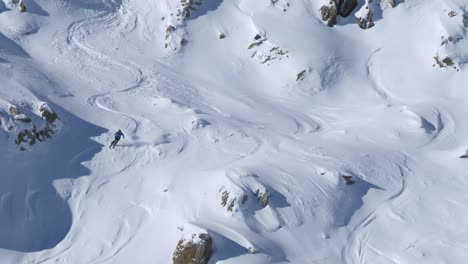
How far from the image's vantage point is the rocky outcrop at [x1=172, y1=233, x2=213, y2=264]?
622 inches

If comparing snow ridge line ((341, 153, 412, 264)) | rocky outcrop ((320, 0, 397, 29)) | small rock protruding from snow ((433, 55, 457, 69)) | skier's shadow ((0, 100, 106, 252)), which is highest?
rocky outcrop ((320, 0, 397, 29))

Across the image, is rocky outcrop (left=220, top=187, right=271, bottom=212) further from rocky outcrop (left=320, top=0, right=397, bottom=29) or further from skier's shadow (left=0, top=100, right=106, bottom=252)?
rocky outcrop (left=320, top=0, right=397, bottom=29)

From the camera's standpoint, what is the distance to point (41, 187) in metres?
18.9

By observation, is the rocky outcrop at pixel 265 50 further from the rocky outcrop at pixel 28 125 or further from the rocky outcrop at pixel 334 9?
the rocky outcrop at pixel 28 125

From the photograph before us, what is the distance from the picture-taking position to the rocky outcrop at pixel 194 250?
51.8ft

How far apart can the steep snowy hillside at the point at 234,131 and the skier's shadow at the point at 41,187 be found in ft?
0.15

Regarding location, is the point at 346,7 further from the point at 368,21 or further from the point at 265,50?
the point at 265,50

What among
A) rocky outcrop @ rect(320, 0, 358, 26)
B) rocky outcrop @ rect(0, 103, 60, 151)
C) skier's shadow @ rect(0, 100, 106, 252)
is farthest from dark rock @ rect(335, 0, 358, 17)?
rocky outcrop @ rect(0, 103, 60, 151)

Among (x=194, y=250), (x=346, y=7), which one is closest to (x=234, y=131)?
(x=194, y=250)

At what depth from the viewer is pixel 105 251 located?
55.5 ft

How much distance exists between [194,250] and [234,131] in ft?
21.9

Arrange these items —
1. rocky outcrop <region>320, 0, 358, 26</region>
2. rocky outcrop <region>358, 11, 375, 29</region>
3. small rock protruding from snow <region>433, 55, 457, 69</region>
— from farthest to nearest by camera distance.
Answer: rocky outcrop <region>320, 0, 358, 26</region> < rocky outcrop <region>358, 11, 375, 29</region> < small rock protruding from snow <region>433, 55, 457, 69</region>

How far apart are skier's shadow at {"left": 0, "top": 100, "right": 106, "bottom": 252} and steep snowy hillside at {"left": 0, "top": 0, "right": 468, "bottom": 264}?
5 cm

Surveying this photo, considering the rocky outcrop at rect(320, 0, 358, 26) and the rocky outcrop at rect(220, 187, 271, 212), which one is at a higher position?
the rocky outcrop at rect(320, 0, 358, 26)
